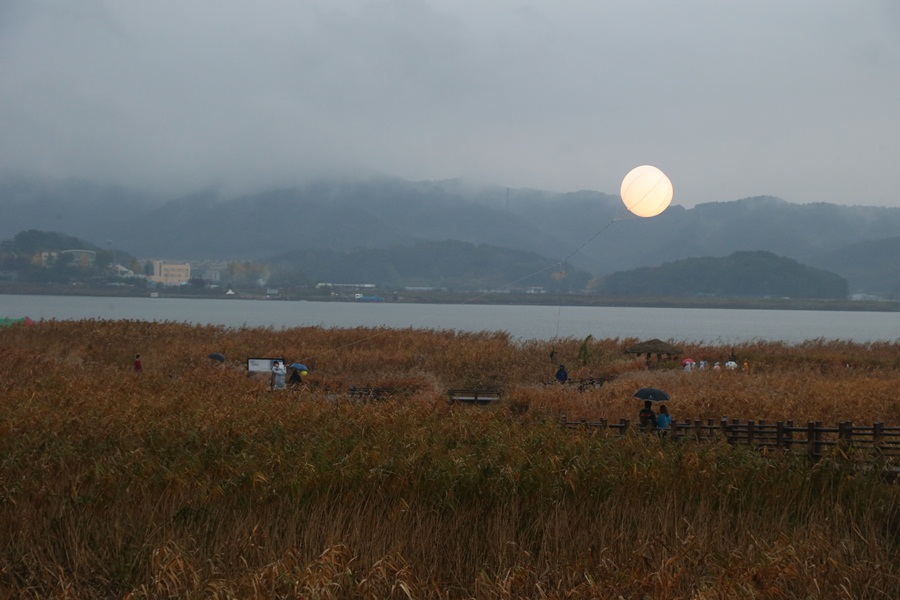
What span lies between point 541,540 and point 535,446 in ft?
11.2

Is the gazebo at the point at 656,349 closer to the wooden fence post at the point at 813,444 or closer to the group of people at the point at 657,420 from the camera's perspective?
the group of people at the point at 657,420

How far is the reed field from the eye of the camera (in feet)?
22.9

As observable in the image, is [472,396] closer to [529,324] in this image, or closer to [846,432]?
[846,432]

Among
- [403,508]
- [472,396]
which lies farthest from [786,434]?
[472,396]

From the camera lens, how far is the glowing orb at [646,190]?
16438mm

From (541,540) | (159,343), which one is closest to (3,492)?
(541,540)

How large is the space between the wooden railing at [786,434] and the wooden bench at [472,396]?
22.0 ft

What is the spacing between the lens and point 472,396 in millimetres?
23234

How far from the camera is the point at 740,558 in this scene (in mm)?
7363

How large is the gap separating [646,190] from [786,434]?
18.9ft

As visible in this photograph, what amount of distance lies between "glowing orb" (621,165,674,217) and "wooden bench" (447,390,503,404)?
688 cm

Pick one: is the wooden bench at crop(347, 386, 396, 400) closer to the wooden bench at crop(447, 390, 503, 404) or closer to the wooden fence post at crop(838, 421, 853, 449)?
the wooden bench at crop(447, 390, 503, 404)

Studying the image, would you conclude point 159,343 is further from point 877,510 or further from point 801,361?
point 877,510

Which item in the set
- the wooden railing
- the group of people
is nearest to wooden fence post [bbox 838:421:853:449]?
the wooden railing
